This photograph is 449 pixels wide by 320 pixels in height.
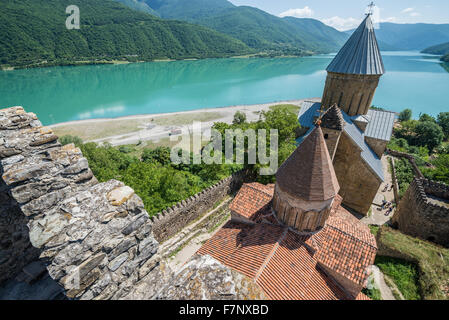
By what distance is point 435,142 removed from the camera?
100 ft

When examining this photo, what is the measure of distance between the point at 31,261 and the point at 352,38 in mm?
21833

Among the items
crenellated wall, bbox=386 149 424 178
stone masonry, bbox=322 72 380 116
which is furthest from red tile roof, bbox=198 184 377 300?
crenellated wall, bbox=386 149 424 178

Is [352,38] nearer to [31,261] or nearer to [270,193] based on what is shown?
[270,193]

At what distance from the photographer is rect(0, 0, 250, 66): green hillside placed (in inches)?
3907

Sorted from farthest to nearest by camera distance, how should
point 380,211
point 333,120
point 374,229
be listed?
point 380,211, point 374,229, point 333,120

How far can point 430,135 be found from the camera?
31.0 metres

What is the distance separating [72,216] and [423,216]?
1786cm

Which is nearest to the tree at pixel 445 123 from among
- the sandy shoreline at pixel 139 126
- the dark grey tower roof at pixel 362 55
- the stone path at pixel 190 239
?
the dark grey tower roof at pixel 362 55

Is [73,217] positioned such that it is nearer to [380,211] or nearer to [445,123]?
[380,211]

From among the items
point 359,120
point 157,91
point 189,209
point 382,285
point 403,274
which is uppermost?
point 359,120

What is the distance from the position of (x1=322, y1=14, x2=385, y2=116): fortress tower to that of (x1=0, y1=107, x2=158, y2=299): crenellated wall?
17.2 m

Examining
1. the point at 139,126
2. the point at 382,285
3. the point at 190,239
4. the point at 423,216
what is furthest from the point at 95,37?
the point at 382,285

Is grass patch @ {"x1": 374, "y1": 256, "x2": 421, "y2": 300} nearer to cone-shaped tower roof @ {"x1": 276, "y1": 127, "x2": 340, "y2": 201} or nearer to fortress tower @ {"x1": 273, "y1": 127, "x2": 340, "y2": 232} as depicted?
fortress tower @ {"x1": 273, "y1": 127, "x2": 340, "y2": 232}
